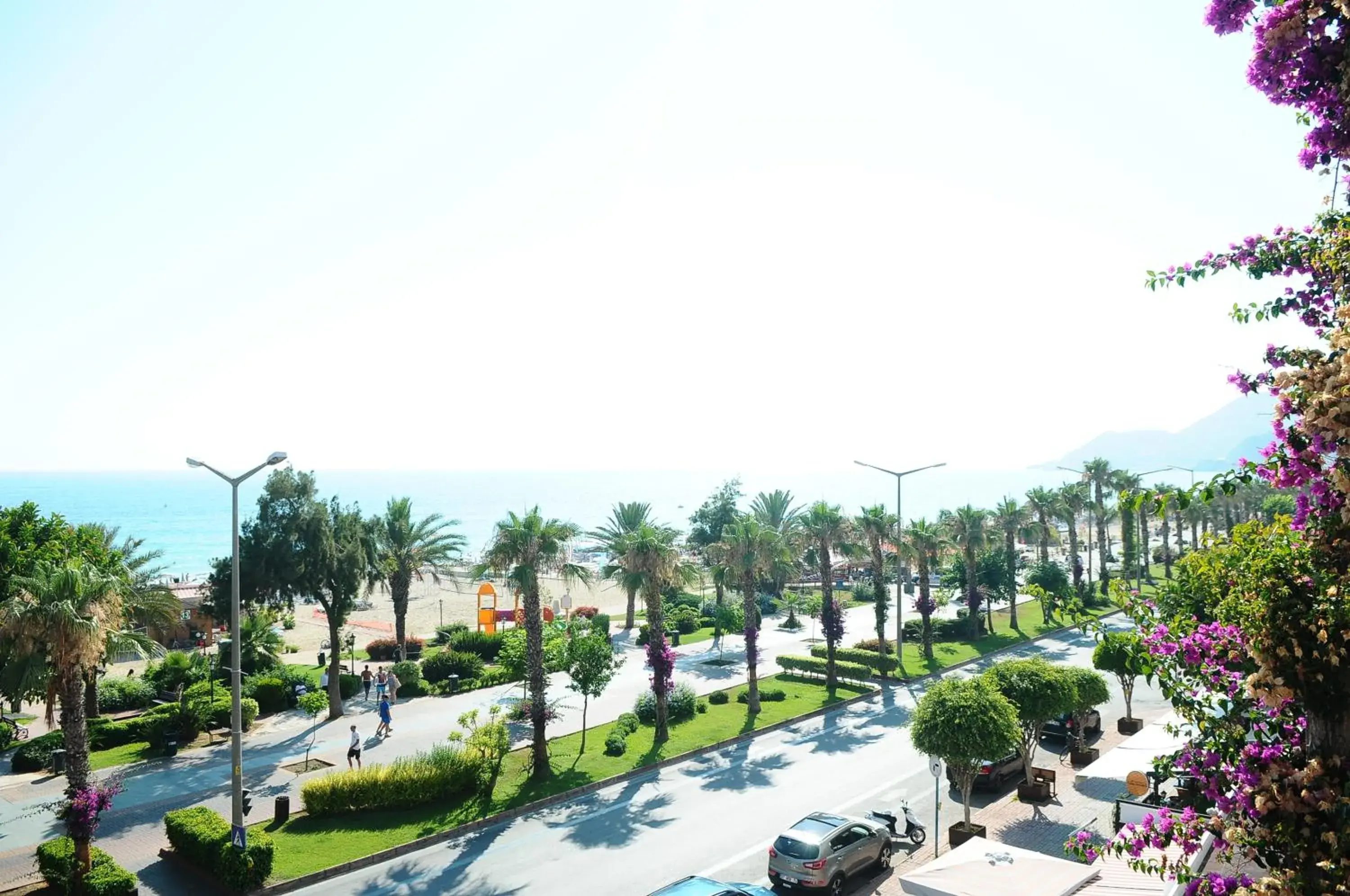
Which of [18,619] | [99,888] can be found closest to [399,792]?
[99,888]

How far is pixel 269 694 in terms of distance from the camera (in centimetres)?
3431

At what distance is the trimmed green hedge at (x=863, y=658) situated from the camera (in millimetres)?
39562

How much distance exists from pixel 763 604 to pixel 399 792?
42743 millimetres

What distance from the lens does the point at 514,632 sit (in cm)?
3534

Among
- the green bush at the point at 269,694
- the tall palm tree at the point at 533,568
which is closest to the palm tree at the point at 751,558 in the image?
the tall palm tree at the point at 533,568

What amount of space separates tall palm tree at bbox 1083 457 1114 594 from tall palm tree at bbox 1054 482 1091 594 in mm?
1014

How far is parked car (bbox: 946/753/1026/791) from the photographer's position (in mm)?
24281

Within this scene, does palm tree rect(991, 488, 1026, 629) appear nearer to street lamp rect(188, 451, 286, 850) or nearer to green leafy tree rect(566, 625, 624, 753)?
green leafy tree rect(566, 625, 624, 753)

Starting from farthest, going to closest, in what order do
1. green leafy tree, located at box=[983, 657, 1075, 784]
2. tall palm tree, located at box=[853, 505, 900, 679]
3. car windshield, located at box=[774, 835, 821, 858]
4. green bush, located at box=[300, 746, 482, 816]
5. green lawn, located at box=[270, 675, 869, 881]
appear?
tall palm tree, located at box=[853, 505, 900, 679], green leafy tree, located at box=[983, 657, 1075, 784], green bush, located at box=[300, 746, 482, 816], green lawn, located at box=[270, 675, 869, 881], car windshield, located at box=[774, 835, 821, 858]

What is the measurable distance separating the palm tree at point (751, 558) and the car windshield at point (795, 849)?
49.1 ft

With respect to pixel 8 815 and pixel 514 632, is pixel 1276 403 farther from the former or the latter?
pixel 514 632

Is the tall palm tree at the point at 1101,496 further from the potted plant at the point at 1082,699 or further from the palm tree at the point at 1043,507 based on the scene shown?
the potted plant at the point at 1082,699

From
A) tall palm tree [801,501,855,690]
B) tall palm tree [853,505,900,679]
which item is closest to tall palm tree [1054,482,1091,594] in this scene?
tall palm tree [853,505,900,679]

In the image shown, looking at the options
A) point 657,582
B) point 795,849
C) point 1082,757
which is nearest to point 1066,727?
point 1082,757
